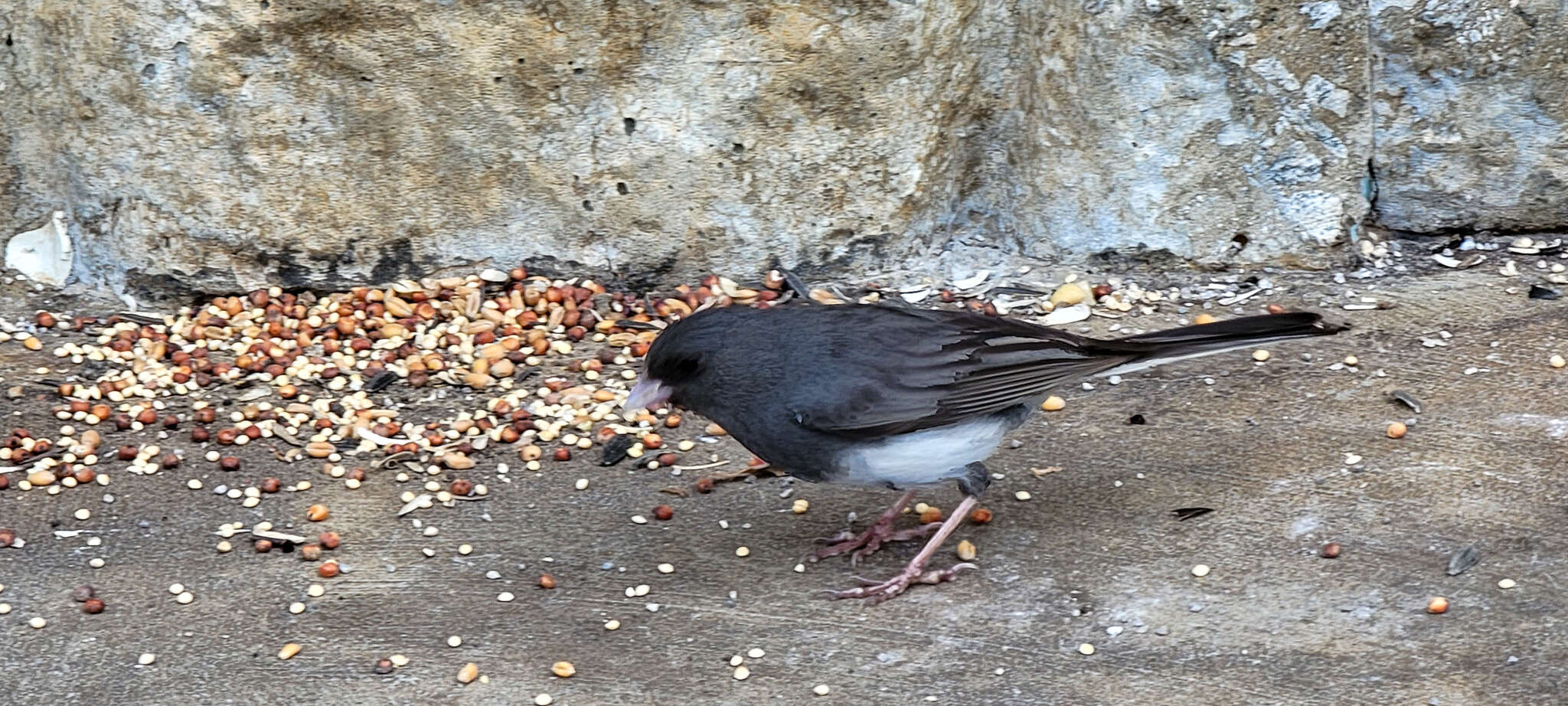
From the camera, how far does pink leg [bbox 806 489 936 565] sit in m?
4.07

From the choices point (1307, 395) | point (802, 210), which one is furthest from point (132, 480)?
point (1307, 395)

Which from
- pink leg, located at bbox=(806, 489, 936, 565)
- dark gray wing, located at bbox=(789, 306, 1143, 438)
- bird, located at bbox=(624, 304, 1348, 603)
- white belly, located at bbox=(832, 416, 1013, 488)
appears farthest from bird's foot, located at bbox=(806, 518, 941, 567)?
dark gray wing, located at bbox=(789, 306, 1143, 438)

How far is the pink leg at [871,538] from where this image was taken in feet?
13.4

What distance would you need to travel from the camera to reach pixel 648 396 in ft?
12.6

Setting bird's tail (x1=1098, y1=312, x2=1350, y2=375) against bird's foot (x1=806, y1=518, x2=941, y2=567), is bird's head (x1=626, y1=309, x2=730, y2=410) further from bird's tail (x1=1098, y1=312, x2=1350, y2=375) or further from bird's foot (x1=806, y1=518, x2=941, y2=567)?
bird's tail (x1=1098, y1=312, x2=1350, y2=375)

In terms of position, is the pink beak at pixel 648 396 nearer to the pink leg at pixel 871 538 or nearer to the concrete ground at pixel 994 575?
the concrete ground at pixel 994 575

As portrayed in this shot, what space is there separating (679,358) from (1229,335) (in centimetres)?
131

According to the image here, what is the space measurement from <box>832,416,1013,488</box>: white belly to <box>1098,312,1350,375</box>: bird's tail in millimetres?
413


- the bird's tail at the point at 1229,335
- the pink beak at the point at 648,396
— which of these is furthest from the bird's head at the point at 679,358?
the bird's tail at the point at 1229,335

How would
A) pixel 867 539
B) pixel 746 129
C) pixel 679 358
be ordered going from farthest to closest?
pixel 746 129
pixel 867 539
pixel 679 358

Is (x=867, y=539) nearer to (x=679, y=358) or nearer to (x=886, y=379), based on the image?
(x=886, y=379)

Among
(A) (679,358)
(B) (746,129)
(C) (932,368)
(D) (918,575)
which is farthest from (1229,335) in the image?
(B) (746,129)

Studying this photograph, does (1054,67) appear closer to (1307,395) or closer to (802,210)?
(802,210)

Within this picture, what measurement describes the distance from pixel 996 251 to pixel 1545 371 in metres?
1.76
